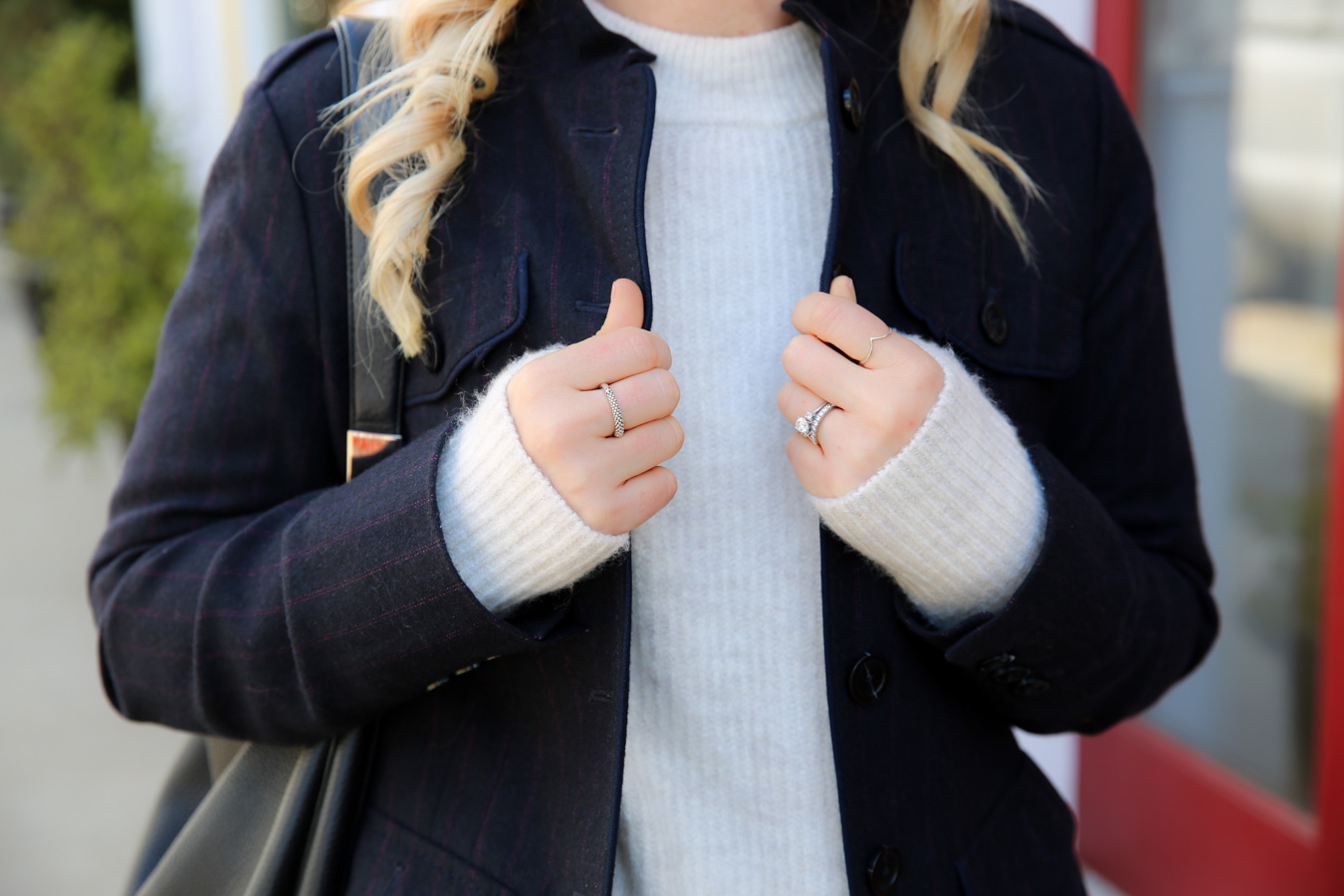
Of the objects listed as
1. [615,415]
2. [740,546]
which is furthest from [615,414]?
[740,546]

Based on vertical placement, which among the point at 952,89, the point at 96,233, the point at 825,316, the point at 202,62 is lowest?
the point at 96,233

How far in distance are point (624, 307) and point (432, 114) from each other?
0.98ft

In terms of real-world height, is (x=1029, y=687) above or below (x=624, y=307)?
below

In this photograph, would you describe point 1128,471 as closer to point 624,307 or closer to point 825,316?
point 825,316

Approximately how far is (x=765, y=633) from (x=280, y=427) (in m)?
0.52

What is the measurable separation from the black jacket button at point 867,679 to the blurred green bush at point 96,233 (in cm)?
457

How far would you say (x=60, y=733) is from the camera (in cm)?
388

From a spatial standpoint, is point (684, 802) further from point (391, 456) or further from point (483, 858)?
point (391, 456)

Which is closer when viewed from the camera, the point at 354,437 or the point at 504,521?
the point at 504,521

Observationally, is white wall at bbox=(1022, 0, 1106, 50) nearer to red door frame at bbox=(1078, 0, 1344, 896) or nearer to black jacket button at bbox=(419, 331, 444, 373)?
red door frame at bbox=(1078, 0, 1344, 896)

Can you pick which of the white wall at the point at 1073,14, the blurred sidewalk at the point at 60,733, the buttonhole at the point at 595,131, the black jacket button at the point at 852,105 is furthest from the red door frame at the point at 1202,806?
the blurred sidewalk at the point at 60,733

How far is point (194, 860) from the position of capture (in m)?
1.23

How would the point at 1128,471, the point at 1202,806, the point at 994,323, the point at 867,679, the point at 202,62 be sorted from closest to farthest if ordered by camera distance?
the point at 867,679, the point at 994,323, the point at 1128,471, the point at 1202,806, the point at 202,62

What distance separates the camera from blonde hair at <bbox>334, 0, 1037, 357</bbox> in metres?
1.14
